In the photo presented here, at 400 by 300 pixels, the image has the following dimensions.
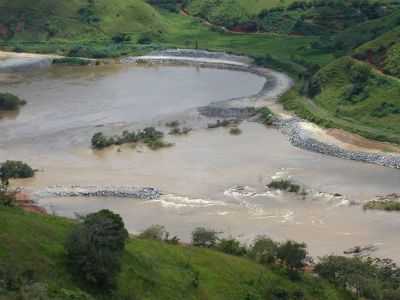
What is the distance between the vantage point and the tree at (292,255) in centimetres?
4319

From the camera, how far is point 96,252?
35594 millimetres

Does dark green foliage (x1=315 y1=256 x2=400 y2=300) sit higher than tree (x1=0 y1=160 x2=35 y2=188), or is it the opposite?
dark green foliage (x1=315 y1=256 x2=400 y2=300)

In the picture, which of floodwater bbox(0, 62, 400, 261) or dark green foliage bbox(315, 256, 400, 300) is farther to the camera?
floodwater bbox(0, 62, 400, 261)

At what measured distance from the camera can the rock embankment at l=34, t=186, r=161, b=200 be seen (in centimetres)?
6353

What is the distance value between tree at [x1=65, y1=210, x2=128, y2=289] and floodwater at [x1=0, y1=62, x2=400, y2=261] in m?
19.2

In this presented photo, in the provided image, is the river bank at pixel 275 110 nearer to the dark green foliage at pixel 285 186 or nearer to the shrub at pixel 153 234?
the dark green foliage at pixel 285 186

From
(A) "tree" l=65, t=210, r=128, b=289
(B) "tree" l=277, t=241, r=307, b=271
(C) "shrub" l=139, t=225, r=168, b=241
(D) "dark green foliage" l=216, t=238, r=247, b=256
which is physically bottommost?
(C) "shrub" l=139, t=225, r=168, b=241

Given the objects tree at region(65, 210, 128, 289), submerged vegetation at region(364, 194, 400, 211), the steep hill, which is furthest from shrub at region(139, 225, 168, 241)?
the steep hill

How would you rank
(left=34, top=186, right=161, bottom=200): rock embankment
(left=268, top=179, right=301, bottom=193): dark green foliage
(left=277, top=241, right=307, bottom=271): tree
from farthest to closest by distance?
(left=268, top=179, right=301, bottom=193): dark green foliage < (left=34, top=186, right=161, bottom=200): rock embankment < (left=277, top=241, right=307, bottom=271): tree

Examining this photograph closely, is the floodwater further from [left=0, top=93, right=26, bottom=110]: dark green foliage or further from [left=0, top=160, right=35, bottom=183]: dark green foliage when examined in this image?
[left=0, top=93, right=26, bottom=110]: dark green foliage

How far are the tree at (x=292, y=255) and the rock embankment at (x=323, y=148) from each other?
29961 mm

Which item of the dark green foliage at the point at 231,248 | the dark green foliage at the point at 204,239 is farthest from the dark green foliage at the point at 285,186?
the dark green foliage at the point at 231,248

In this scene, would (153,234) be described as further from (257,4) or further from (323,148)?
(257,4)

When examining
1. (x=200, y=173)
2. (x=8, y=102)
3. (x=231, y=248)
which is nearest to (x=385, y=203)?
(x=200, y=173)
